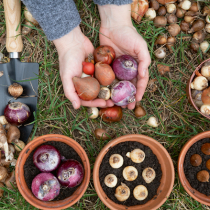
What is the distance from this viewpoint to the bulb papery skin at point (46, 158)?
1.36 meters

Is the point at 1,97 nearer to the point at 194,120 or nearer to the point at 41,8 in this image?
the point at 41,8

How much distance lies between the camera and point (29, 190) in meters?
1.42

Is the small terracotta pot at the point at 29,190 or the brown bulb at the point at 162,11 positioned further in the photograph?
the brown bulb at the point at 162,11

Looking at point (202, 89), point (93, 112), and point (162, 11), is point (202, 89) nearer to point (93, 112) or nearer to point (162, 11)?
point (162, 11)

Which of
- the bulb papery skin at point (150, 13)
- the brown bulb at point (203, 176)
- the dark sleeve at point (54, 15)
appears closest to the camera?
the dark sleeve at point (54, 15)

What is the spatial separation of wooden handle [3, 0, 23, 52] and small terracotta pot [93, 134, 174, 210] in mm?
1116

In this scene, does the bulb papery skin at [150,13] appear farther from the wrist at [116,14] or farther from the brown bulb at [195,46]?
the brown bulb at [195,46]

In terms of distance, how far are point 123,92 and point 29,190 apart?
0.93m

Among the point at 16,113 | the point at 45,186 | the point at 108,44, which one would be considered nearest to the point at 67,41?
the point at 108,44

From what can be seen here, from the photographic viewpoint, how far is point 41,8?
1431 mm

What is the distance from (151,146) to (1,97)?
49.7 inches

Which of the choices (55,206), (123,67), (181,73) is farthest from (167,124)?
(55,206)

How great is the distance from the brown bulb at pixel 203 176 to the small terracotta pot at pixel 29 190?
84 centimetres

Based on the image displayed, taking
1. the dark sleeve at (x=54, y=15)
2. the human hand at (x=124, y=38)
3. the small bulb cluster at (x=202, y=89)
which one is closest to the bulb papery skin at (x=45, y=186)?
the human hand at (x=124, y=38)
